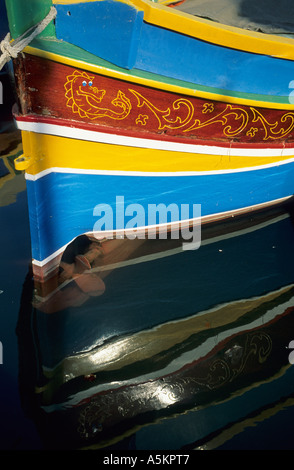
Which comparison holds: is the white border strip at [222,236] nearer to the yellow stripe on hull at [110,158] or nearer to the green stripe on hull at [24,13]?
the yellow stripe on hull at [110,158]

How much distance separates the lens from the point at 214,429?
2.14 meters

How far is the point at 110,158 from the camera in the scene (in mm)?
2713

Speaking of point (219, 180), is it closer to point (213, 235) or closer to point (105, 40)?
point (213, 235)

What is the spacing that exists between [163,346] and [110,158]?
123 cm

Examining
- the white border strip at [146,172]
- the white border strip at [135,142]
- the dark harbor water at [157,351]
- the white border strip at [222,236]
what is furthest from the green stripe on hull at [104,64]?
the dark harbor water at [157,351]

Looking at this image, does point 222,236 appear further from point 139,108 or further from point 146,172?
point 139,108

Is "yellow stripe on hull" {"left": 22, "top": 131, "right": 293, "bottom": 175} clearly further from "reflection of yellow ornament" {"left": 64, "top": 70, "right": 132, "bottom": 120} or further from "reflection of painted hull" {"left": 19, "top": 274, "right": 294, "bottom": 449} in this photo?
"reflection of painted hull" {"left": 19, "top": 274, "right": 294, "bottom": 449}

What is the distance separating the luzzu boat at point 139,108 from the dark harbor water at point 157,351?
38 cm

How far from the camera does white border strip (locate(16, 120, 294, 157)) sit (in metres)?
2.39

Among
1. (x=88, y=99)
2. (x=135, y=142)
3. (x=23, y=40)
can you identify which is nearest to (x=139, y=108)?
(x=135, y=142)

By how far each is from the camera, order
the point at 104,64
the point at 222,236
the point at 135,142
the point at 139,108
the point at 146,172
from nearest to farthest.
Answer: the point at 104,64, the point at 139,108, the point at 135,142, the point at 146,172, the point at 222,236

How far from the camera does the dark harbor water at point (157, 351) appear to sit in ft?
6.97
